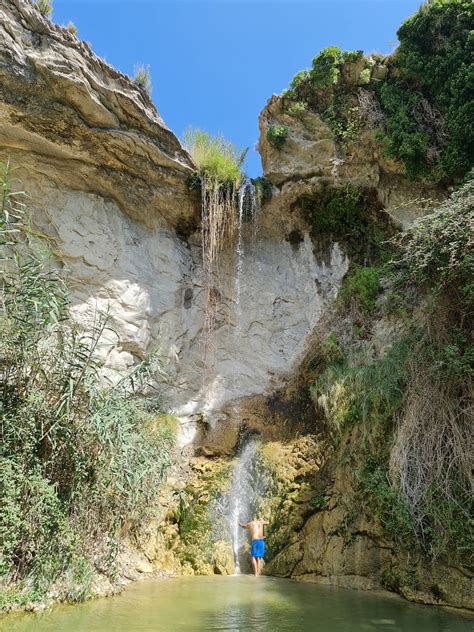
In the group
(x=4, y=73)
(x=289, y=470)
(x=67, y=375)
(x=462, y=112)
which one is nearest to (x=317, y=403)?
(x=289, y=470)

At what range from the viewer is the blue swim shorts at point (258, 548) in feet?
25.0

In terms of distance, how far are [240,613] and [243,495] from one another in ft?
11.9

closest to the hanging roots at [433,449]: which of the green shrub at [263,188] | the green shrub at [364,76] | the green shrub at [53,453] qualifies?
the green shrub at [53,453]

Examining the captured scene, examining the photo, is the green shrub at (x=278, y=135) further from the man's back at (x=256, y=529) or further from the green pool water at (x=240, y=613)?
the green pool water at (x=240, y=613)

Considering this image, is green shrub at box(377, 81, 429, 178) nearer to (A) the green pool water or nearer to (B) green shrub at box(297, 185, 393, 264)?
(B) green shrub at box(297, 185, 393, 264)

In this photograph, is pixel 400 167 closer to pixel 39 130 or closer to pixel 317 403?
pixel 317 403

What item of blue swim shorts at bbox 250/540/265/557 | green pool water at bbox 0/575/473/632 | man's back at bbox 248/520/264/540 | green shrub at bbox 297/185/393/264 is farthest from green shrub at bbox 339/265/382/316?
green pool water at bbox 0/575/473/632

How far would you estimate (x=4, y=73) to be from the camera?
864 cm

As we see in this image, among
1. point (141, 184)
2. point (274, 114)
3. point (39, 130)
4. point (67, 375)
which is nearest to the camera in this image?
point (67, 375)

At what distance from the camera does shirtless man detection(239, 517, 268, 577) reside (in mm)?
7609

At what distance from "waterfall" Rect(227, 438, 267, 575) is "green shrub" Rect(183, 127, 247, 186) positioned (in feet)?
19.6

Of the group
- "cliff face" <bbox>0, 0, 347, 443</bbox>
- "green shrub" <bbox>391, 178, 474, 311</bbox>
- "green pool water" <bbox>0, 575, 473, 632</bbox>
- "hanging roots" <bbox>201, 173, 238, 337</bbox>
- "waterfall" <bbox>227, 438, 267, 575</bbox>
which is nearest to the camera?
"green pool water" <bbox>0, 575, 473, 632</bbox>

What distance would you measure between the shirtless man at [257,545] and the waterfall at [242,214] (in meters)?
5.18

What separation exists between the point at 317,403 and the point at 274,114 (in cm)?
A: 718
